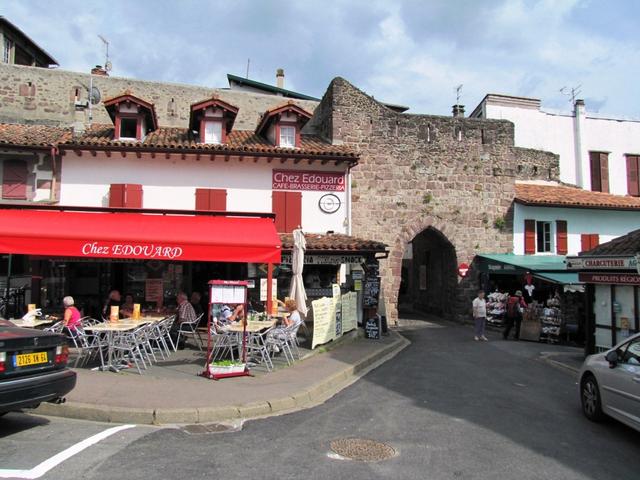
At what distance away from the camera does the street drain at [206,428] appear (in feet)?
19.6

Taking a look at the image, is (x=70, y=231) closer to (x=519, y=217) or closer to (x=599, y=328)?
(x=599, y=328)

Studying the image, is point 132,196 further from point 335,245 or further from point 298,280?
point 298,280

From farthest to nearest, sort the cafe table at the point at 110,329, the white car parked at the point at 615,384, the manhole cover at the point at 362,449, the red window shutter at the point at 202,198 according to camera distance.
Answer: the red window shutter at the point at 202,198
the cafe table at the point at 110,329
the white car parked at the point at 615,384
the manhole cover at the point at 362,449

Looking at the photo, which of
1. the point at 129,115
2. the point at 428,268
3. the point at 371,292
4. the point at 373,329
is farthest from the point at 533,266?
the point at 129,115

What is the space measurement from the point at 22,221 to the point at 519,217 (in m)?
18.6

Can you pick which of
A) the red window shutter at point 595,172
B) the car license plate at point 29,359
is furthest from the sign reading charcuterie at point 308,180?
the red window shutter at point 595,172

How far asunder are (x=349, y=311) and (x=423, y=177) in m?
8.52

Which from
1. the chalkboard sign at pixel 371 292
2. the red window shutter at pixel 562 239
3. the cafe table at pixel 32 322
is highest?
the red window shutter at pixel 562 239

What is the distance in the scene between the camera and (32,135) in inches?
635

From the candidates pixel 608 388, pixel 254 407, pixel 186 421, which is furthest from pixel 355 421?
pixel 608 388

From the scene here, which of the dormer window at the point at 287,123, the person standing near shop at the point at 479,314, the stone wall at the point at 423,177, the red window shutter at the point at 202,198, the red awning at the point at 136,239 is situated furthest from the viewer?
the stone wall at the point at 423,177

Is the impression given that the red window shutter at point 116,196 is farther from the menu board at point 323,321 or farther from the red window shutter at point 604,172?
the red window shutter at point 604,172

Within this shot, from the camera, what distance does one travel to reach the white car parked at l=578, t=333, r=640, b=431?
229 inches

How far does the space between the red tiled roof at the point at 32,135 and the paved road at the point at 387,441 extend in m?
11.6
